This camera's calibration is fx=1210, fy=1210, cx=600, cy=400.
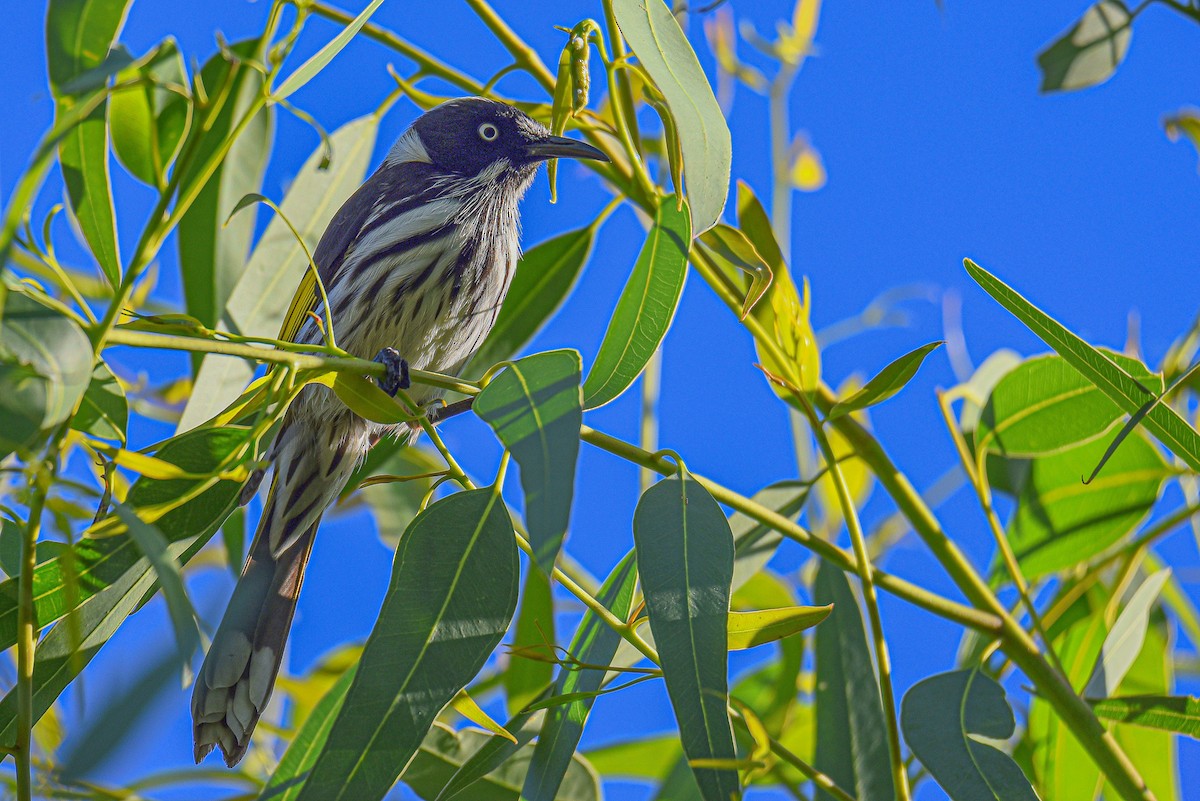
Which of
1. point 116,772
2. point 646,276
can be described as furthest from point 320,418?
point 116,772

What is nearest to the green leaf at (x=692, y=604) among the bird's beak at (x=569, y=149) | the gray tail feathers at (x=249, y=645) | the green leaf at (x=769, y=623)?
the green leaf at (x=769, y=623)

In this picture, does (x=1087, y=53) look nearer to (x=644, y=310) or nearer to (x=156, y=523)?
(x=644, y=310)

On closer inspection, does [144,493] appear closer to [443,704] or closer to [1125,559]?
[443,704]

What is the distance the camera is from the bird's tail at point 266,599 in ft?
7.88

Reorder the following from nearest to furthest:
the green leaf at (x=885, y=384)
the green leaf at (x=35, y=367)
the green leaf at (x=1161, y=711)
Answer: the green leaf at (x=35, y=367) < the green leaf at (x=885, y=384) < the green leaf at (x=1161, y=711)

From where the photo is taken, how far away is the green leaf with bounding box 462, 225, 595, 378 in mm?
2545

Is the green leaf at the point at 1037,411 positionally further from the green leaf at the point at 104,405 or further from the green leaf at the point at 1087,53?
the green leaf at the point at 104,405

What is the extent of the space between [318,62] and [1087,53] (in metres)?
1.79

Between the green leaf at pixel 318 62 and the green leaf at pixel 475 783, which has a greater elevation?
the green leaf at pixel 318 62

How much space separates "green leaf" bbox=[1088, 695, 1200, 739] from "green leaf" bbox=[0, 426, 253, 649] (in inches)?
52.6

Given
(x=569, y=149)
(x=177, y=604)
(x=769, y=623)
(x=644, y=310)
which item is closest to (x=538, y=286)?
(x=569, y=149)

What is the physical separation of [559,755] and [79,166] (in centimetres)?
Result: 110

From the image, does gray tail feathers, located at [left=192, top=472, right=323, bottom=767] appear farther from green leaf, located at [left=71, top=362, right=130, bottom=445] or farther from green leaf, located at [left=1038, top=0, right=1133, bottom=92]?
green leaf, located at [left=1038, top=0, right=1133, bottom=92]

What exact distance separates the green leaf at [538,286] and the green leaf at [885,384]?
905mm
